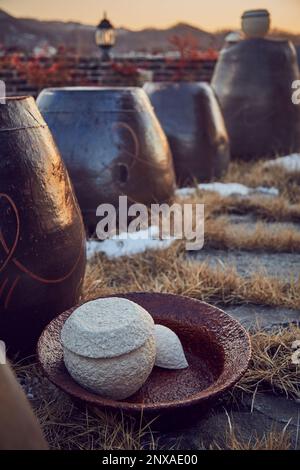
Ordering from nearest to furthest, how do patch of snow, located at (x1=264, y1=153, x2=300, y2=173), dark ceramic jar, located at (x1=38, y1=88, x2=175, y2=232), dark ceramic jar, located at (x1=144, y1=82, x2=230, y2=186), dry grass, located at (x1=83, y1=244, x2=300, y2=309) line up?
dry grass, located at (x1=83, y1=244, x2=300, y2=309), dark ceramic jar, located at (x1=38, y1=88, x2=175, y2=232), dark ceramic jar, located at (x1=144, y1=82, x2=230, y2=186), patch of snow, located at (x1=264, y1=153, x2=300, y2=173)

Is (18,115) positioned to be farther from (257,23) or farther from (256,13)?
(256,13)

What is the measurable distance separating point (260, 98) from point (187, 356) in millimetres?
4817

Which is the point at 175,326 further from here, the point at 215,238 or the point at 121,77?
the point at 121,77

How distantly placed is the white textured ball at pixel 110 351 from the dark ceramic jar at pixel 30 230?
0.30m

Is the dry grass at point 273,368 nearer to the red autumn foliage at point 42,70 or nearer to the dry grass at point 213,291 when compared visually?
the dry grass at point 213,291

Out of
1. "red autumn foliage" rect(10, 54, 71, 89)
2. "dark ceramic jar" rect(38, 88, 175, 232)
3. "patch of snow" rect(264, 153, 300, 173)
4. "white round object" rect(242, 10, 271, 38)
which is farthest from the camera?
"red autumn foliage" rect(10, 54, 71, 89)

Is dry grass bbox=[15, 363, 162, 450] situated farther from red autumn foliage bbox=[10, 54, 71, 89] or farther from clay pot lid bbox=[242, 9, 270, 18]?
red autumn foliage bbox=[10, 54, 71, 89]

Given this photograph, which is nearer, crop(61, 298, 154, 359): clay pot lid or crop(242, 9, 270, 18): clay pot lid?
crop(61, 298, 154, 359): clay pot lid

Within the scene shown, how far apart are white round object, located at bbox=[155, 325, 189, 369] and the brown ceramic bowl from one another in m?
0.03

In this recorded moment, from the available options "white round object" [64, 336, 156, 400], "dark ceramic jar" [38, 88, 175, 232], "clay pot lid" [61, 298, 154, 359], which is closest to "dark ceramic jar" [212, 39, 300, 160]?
"dark ceramic jar" [38, 88, 175, 232]

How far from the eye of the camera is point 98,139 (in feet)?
11.4

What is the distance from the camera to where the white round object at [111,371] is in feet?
5.70

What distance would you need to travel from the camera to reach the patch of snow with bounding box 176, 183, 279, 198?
15.9 feet

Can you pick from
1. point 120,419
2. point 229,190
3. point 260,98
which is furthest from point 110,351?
point 260,98
